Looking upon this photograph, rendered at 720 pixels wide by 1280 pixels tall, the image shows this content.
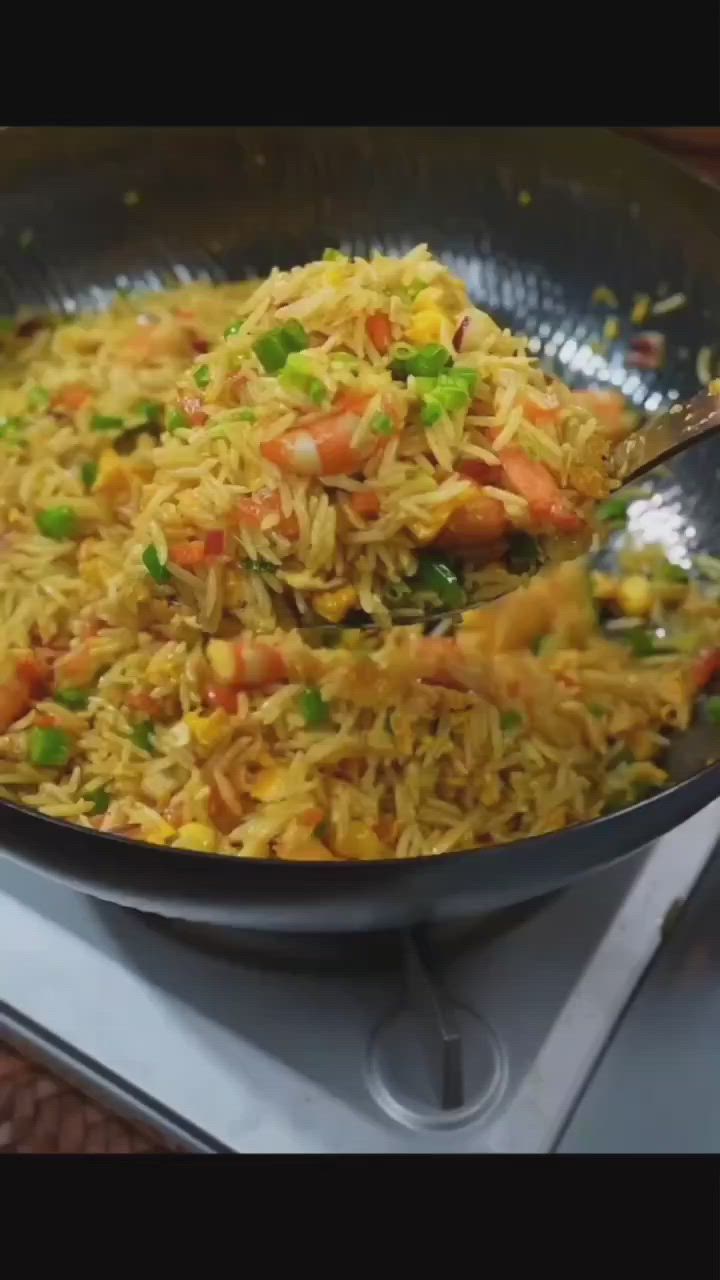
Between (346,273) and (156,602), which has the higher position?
(346,273)

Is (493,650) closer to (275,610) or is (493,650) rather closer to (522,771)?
(522,771)

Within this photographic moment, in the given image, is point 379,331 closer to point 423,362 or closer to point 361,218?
point 423,362

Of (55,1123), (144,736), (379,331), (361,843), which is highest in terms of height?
(379,331)

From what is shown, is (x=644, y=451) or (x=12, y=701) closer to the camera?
(x=644, y=451)

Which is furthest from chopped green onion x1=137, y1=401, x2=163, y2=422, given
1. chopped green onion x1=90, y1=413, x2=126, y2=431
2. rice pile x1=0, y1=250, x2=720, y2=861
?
rice pile x1=0, y1=250, x2=720, y2=861

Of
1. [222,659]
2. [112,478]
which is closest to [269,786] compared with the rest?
[222,659]

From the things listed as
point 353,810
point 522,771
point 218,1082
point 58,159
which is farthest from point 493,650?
point 58,159

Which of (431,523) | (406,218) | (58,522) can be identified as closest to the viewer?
(431,523)
